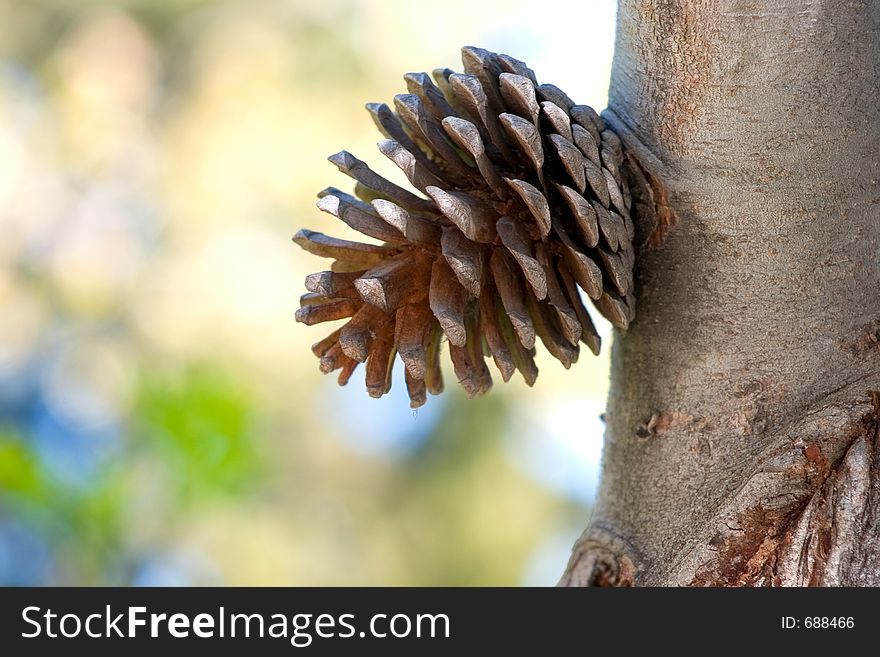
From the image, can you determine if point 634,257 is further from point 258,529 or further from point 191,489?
point 258,529

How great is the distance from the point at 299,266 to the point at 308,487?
2.82 feet

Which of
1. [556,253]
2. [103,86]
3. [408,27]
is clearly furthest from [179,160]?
[556,253]

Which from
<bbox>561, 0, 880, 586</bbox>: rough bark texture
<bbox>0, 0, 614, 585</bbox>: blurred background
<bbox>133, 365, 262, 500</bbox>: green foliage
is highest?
<bbox>0, 0, 614, 585</bbox>: blurred background

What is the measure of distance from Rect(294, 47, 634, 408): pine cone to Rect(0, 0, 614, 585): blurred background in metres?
1.62

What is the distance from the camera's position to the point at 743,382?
0.62 meters

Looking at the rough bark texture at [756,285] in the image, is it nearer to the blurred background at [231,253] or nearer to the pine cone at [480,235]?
the pine cone at [480,235]

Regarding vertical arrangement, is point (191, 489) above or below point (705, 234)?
above

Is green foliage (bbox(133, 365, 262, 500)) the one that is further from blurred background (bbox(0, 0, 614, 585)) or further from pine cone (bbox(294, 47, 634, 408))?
pine cone (bbox(294, 47, 634, 408))

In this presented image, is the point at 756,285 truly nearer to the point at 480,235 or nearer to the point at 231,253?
the point at 480,235

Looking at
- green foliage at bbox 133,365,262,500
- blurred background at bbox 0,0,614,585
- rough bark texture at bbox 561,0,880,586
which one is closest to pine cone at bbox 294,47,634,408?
rough bark texture at bbox 561,0,880,586

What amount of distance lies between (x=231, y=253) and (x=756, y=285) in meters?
2.32

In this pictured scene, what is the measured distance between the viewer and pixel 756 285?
2.02 ft

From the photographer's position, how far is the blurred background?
8.51 feet

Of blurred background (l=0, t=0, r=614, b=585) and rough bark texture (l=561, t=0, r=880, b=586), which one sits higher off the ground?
blurred background (l=0, t=0, r=614, b=585)
